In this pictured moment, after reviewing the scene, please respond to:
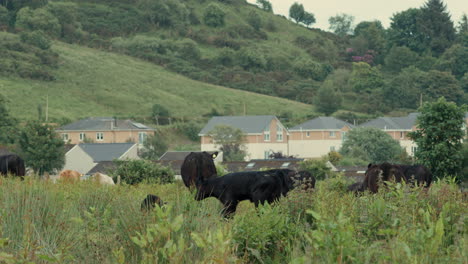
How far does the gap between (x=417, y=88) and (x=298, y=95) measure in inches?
927

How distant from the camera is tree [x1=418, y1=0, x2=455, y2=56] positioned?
642ft

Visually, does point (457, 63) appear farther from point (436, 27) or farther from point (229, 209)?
point (229, 209)

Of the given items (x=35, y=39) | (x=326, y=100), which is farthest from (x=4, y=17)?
(x=326, y=100)

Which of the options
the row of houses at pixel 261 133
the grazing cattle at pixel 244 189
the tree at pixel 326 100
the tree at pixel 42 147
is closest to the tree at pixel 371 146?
the row of houses at pixel 261 133

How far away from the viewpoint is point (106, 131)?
108m

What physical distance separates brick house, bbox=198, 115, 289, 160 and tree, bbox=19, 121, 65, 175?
29.2 metres

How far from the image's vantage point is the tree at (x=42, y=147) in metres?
77.8

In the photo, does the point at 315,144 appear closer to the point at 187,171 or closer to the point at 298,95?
the point at 298,95

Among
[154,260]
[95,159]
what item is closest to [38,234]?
[154,260]

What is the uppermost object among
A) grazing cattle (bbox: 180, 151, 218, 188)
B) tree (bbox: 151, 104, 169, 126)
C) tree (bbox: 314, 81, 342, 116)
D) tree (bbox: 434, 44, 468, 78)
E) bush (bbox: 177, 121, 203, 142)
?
tree (bbox: 434, 44, 468, 78)

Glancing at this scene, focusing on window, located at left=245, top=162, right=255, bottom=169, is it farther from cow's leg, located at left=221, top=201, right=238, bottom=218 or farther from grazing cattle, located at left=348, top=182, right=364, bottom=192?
cow's leg, located at left=221, top=201, right=238, bottom=218

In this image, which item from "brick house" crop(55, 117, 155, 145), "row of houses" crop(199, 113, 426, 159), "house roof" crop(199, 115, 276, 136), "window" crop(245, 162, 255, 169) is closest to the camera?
"window" crop(245, 162, 255, 169)

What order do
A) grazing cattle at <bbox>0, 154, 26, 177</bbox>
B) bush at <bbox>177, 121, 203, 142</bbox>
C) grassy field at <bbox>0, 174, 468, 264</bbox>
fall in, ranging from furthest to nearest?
bush at <bbox>177, 121, 203, 142</bbox> → grazing cattle at <bbox>0, 154, 26, 177</bbox> → grassy field at <bbox>0, 174, 468, 264</bbox>

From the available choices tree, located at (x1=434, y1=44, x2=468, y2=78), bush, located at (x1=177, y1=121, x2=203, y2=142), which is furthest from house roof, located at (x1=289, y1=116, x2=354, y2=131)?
tree, located at (x1=434, y1=44, x2=468, y2=78)
